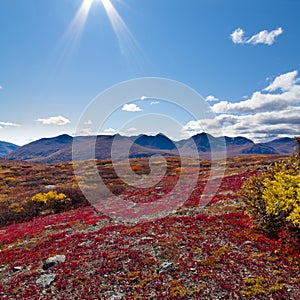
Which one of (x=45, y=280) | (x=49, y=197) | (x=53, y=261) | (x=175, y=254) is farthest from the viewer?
(x=49, y=197)

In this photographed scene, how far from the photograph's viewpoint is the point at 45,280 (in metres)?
13.5

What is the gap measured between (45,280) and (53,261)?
2.08 m

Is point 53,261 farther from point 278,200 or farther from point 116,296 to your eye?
point 278,200

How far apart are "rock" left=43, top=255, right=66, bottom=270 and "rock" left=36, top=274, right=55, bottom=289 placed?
1156 mm

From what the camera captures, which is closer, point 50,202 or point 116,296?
point 116,296

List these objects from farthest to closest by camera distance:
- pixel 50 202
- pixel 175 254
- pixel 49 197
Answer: pixel 49 197 < pixel 50 202 < pixel 175 254

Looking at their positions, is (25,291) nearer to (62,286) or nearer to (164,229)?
(62,286)

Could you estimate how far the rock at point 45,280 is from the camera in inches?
513

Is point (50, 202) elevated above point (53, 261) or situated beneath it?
elevated above

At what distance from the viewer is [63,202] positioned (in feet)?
118

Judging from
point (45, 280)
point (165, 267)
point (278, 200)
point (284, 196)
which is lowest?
point (45, 280)

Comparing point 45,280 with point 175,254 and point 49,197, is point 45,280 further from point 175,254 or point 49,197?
point 49,197

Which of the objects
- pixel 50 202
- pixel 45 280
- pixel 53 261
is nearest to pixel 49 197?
pixel 50 202

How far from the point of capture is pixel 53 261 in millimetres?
15523
